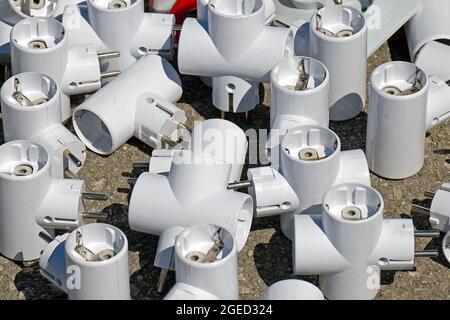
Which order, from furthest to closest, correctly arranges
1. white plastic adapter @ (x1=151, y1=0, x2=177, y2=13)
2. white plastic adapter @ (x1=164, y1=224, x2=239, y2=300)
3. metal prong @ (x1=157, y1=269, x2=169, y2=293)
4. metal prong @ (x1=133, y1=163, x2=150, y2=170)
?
white plastic adapter @ (x1=151, y1=0, x2=177, y2=13), metal prong @ (x1=133, y1=163, x2=150, y2=170), metal prong @ (x1=157, y1=269, x2=169, y2=293), white plastic adapter @ (x1=164, y1=224, x2=239, y2=300)

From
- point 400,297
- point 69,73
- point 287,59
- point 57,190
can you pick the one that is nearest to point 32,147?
point 57,190

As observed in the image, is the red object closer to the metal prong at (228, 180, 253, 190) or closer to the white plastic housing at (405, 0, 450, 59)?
the white plastic housing at (405, 0, 450, 59)

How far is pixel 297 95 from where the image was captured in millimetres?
5535

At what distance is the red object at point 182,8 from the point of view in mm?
6273

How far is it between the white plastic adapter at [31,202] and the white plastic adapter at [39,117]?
0.20 metres

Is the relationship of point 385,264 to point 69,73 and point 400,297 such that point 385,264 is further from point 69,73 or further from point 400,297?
point 69,73

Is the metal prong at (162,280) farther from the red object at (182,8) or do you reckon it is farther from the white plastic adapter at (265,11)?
the red object at (182,8)

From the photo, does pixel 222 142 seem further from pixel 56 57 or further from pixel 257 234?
pixel 56 57

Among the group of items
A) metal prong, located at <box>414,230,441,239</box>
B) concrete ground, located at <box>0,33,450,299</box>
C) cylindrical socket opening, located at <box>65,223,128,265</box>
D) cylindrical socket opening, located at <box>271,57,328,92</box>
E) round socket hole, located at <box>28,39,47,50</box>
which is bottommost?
concrete ground, located at <box>0,33,450,299</box>

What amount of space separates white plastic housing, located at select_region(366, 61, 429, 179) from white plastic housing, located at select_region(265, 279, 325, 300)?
2.69ft

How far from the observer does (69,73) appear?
19.3 feet

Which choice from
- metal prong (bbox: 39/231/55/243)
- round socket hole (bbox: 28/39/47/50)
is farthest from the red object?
metal prong (bbox: 39/231/55/243)

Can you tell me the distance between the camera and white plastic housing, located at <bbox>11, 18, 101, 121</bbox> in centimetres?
579

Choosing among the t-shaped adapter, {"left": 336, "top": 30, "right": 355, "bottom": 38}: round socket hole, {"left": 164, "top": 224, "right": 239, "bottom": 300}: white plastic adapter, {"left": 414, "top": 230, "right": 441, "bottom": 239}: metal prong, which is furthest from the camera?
{"left": 336, "top": 30, "right": 355, "bottom": 38}: round socket hole
